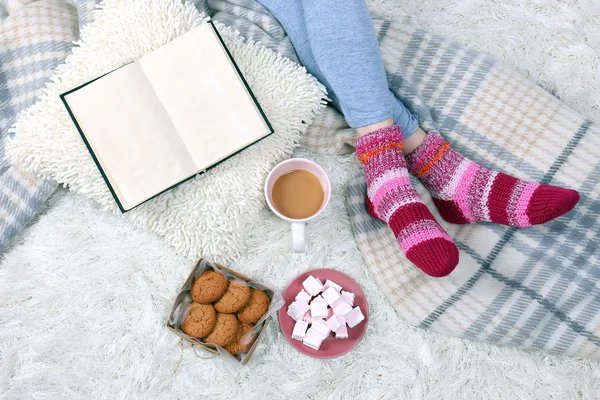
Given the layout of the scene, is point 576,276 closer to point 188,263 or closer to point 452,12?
point 452,12

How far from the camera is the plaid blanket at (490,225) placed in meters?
0.84

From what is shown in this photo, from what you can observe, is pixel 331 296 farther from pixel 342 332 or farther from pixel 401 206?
pixel 401 206

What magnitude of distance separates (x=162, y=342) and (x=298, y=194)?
0.36 metres

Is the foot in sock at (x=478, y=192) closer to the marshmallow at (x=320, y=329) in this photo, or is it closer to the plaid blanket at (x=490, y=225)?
the plaid blanket at (x=490, y=225)

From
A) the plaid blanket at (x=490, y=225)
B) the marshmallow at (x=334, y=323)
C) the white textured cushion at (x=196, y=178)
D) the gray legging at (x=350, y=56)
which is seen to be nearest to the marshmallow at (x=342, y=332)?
the marshmallow at (x=334, y=323)

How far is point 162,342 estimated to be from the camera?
2.76ft

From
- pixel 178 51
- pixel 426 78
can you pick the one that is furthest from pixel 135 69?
pixel 426 78

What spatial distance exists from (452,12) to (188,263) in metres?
0.72

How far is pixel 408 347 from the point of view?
87 centimetres

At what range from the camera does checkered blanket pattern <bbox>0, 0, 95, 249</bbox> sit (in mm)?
837

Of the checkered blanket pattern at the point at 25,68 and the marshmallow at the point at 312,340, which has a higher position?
the checkered blanket pattern at the point at 25,68

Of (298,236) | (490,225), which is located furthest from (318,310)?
(490,225)

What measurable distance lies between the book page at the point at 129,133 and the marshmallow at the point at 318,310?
318 millimetres

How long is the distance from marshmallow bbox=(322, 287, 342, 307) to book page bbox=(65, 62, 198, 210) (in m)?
0.32
